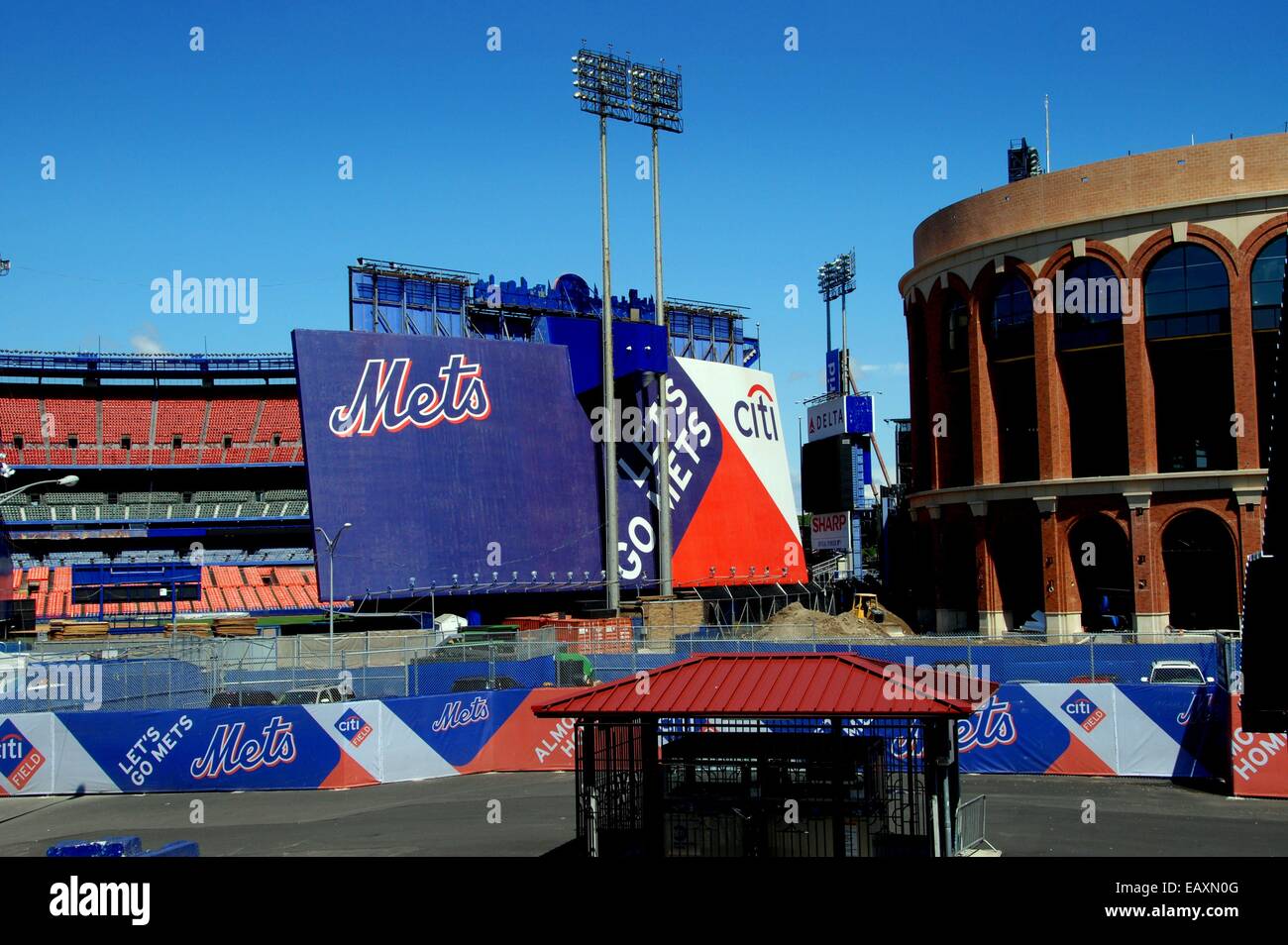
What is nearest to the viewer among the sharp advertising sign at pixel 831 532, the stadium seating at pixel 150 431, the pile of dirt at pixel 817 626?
the pile of dirt at pixel 817 626

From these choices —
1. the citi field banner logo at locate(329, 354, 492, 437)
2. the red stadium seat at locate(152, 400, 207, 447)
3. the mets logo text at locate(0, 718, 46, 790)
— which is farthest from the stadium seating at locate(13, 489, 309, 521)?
the mets logo text at locate(0, 718, 46, 790)

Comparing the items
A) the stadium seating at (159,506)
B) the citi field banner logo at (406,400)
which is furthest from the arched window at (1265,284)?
the stadium seating at (159,506)

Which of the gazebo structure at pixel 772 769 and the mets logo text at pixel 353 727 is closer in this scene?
the gazebo structure at pixel 772 769

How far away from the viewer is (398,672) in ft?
94.1

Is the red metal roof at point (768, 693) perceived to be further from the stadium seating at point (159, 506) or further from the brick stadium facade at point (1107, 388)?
the stadium seating at point (159, 506)

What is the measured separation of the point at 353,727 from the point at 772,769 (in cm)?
1491

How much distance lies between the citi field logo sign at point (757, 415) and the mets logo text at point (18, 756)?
40672 millimetres

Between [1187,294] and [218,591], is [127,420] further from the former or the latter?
[1187,294]

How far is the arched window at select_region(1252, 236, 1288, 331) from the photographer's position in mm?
44469

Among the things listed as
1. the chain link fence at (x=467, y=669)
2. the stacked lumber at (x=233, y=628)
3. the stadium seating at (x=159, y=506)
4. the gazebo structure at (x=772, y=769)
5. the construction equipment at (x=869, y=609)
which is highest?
the stadium seating at (x=159, y=506)

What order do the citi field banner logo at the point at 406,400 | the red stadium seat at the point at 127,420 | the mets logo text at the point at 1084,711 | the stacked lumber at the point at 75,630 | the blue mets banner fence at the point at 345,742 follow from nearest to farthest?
1. the blue mets banner fence at the point at 345,742
2. the mets logo text at the point at 1084,711
3. the citi field banner logo at the point at 406,400
4. the stacked lumber at the point at 75,630
5. the red stadium seat at the point at 127,420

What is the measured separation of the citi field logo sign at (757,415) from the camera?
61.1m

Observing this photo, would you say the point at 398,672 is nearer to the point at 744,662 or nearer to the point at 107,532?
the point at 744,662
